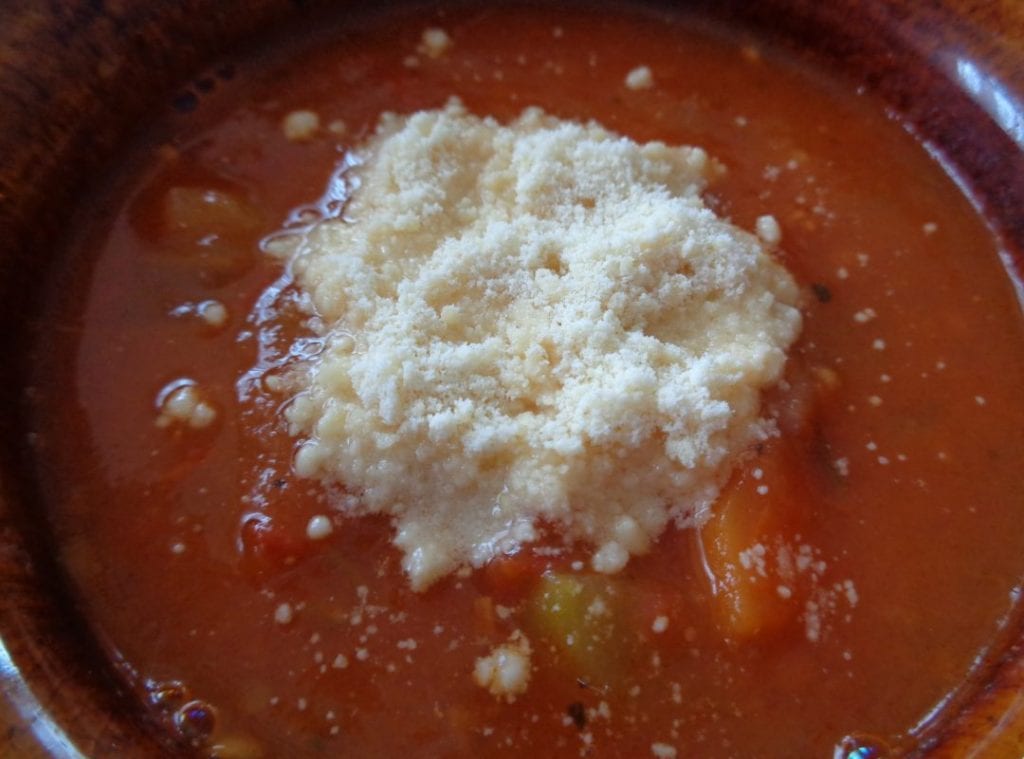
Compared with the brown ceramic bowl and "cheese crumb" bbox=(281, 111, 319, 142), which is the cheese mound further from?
the brown ceramic bowl

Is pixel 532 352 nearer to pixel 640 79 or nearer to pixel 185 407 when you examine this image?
pixel 185 407

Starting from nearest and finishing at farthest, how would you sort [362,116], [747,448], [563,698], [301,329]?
1. [563,698]
2. [747,448]
3. [301,329]
4. [362,116]

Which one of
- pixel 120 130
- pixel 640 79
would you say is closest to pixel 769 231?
pixel 640 79

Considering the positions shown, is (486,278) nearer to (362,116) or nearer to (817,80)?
(362,116)

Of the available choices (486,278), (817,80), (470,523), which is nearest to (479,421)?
(470,523)

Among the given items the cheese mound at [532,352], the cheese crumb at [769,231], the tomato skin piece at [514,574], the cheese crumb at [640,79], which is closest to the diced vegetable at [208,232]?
the cheese mound at [532,352]

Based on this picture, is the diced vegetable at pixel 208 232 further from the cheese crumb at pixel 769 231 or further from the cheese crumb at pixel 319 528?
the cheese crumb at pixel 769 231

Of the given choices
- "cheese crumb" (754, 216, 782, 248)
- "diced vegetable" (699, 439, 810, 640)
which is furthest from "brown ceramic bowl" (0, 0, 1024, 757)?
"cheese crumb" (754, 216, 782, 248)

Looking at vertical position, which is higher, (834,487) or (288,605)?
(834,487)
